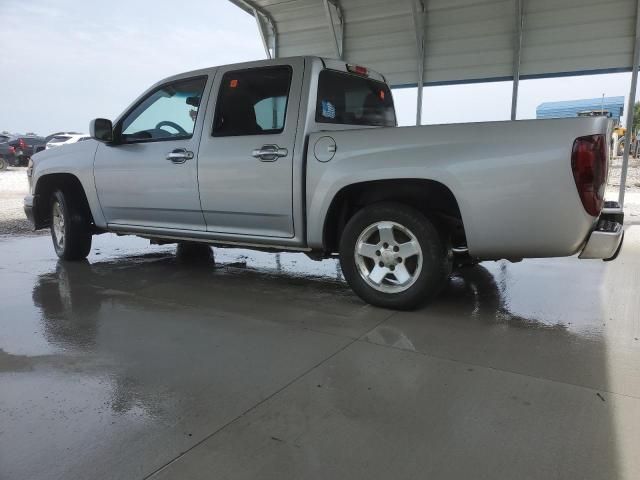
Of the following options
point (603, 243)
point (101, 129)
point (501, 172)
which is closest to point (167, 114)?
point (101, 129)

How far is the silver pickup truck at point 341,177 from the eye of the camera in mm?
3230

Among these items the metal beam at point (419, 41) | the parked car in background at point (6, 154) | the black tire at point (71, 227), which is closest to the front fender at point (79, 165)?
the black tire at point (71, 227)

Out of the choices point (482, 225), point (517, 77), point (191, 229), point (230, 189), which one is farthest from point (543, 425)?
point (517, 77)

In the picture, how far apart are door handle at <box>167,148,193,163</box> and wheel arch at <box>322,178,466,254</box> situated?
1470 millimetres

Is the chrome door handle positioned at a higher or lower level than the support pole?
lower

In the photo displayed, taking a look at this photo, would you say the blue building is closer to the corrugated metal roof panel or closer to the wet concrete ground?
the corrugated metal roof panel

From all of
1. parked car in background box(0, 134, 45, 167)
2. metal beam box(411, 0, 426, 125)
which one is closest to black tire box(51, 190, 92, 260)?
metal beam box(411, 0, 426, 125)

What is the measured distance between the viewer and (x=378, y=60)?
1093 cm

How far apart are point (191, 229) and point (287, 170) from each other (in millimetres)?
1283

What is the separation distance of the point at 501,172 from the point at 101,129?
381 cm

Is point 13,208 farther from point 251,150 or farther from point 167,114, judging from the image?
point 251,150

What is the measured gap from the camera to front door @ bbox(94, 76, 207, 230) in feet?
15.3

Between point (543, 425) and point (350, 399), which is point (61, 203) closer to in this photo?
point (350, 399)

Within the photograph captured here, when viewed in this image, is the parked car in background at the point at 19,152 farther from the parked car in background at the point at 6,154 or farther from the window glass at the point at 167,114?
the window glass at the point at 167,114
